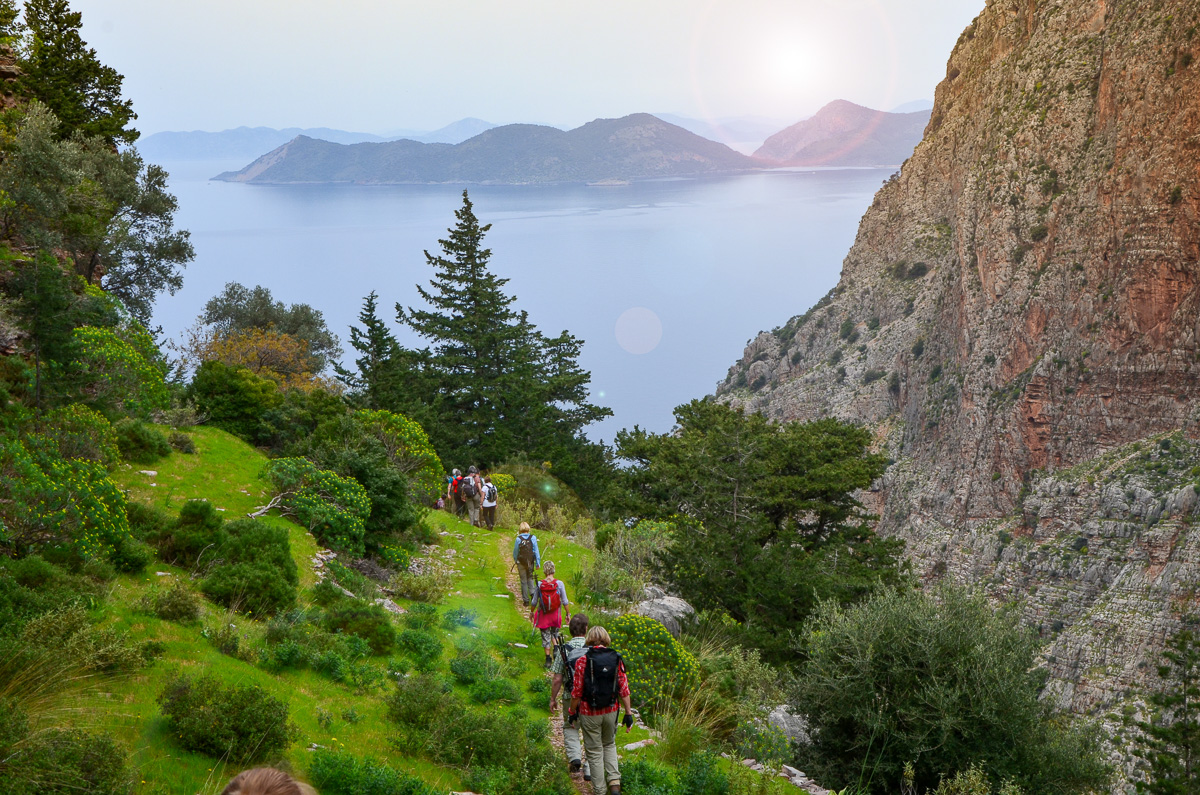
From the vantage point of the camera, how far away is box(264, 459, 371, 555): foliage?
44.5ft

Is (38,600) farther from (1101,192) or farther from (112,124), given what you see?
(1101,192)

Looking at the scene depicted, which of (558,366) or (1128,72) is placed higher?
(1128,72)

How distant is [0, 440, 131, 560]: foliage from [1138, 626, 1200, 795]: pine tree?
26.5 meters

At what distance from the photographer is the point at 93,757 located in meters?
4.92

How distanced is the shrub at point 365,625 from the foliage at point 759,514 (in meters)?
7.48

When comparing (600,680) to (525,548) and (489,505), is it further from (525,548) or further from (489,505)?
(489,505)

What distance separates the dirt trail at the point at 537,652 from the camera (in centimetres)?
738

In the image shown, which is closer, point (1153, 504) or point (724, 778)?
point (724, 778)

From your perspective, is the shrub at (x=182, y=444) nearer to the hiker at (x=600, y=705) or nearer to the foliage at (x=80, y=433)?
the foliage at (x=80, y=433)

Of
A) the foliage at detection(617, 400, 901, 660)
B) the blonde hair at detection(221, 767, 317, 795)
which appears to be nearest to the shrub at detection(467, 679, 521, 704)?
the foliage at detection(617, 400, 901, 660)

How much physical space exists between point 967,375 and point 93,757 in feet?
224

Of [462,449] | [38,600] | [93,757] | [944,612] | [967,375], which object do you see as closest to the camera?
[93,757]

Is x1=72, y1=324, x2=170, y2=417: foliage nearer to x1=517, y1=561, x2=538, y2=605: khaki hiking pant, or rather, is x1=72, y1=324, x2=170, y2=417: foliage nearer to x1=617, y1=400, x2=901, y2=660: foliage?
x1=517, y1=561, x2=538, y2=605: khaki hiking pant

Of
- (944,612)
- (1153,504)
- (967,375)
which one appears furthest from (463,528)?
(967,375)
